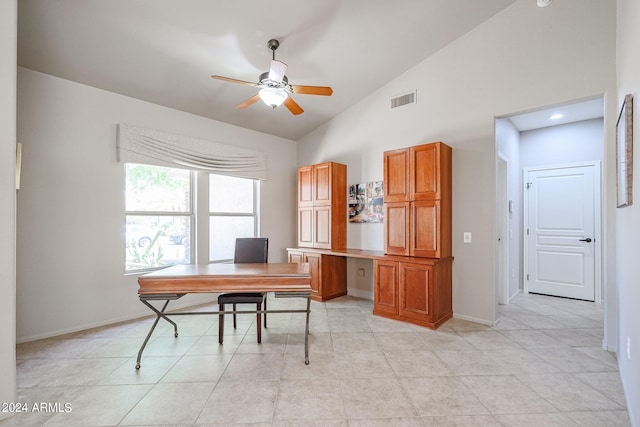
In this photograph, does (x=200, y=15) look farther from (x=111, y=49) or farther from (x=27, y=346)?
(x=27, y=346)

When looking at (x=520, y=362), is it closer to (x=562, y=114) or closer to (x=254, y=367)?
(x=254, y=367)

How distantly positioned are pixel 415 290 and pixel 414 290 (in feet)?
0.04

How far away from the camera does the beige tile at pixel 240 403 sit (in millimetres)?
1835

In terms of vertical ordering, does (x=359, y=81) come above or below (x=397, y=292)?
above

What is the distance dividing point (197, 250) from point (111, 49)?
2.70 metres

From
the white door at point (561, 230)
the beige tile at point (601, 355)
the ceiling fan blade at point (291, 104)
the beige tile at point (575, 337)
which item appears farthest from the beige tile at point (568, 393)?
the ceiling fan blade at point (291, 104)

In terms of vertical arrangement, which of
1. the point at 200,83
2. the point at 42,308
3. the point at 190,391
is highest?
the point at 200,83

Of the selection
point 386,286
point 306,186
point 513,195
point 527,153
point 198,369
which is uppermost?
point 527,153

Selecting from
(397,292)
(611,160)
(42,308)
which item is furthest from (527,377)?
(42,308)

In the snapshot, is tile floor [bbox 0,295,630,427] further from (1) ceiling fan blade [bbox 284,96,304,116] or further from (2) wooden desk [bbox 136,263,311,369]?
(1) ceiling fan blade [bbox 284,96,304,116]

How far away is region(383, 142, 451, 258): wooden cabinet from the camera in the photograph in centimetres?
338

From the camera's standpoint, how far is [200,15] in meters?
2.60

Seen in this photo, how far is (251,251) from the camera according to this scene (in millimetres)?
3525

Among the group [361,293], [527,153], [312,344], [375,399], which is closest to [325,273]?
[361,293]
